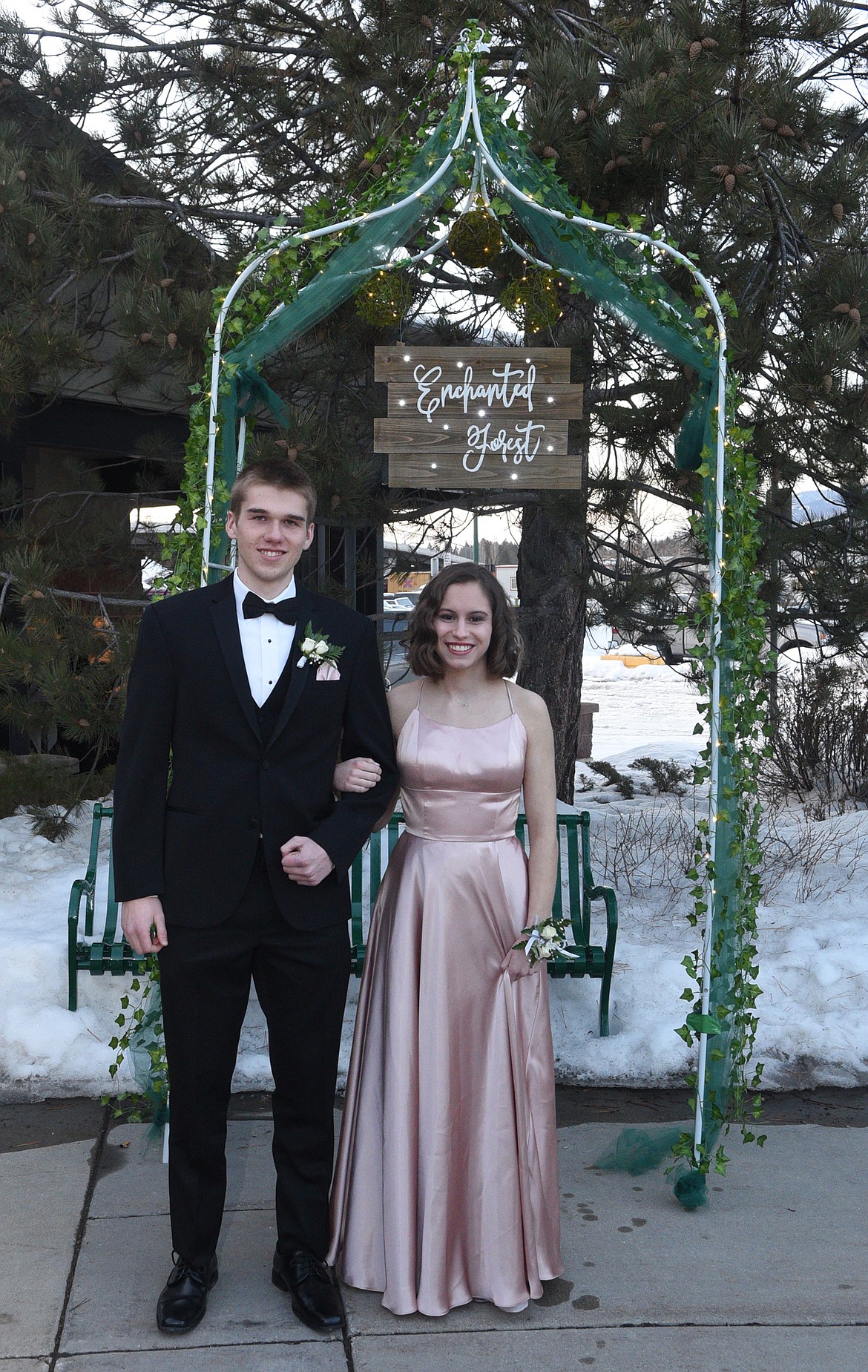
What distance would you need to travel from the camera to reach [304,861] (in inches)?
106

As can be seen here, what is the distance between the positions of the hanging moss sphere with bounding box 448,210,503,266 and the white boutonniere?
171 cm

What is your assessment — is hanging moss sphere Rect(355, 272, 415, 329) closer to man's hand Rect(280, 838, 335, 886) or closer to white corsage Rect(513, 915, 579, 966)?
man's hand Rect(280, 838, 335, 886)

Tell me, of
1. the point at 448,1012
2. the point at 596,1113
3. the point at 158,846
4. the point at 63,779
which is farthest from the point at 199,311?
the point at 596,1113

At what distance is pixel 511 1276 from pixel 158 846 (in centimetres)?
138

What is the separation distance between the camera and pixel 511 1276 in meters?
2.91

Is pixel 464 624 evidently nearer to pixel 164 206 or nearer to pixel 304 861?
pixel 304 861

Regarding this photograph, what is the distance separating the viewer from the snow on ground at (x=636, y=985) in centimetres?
436

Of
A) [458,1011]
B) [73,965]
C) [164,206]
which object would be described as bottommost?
[73,965]

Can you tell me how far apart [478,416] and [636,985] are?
7.93ft

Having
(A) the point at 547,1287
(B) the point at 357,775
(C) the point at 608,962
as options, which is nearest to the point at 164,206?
(B) the point at 357,775

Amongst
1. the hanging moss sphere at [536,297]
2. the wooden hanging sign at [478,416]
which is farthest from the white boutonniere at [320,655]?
the hanging moss sphere at [536,297]

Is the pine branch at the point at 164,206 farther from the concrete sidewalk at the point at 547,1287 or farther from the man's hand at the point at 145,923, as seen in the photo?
the concrete sidewalk at the point at 547,1287

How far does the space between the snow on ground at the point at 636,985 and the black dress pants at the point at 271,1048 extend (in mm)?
1490

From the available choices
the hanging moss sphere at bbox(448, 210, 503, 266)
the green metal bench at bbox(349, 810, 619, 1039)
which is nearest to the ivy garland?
the green metal bench at bbox(349, 810, 619, 1039)
